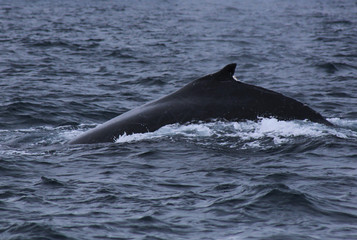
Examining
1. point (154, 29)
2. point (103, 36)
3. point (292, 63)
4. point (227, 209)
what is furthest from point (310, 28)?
point (227, 209)

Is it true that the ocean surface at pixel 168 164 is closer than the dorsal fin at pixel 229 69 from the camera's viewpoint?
Yes

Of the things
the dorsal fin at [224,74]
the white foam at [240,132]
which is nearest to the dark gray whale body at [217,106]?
the dorsal fin at [224,74]

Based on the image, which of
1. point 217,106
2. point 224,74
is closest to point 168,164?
point 217,106

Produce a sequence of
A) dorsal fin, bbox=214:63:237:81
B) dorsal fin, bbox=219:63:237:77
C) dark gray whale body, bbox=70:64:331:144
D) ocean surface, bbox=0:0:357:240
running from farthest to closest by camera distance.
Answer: dark gray whale body, bbox=70:64:331:144
dorsal fin, bbox=214:63:237:81
dorsal fin, bbox=219:63:237:77
ocean surface, bbox=0:0:357:240

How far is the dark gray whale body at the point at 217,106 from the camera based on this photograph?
13.1 metres

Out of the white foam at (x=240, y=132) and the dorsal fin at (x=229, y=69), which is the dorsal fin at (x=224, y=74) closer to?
the dorsal fin at (x=229, y=69)

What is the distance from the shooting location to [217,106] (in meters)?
13.2

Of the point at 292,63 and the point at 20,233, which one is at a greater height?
the point at 20,233

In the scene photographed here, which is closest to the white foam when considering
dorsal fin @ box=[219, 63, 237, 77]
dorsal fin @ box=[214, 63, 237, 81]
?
dorsal fin @ box=[214, 63, 237, 81]

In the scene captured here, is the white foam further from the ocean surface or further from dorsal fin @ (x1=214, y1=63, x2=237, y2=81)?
dorsal fin @ (x1=214, y1=63, x2=237, y2=81)

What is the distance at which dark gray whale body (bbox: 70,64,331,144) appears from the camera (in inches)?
515

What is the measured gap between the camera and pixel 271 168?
11.4m

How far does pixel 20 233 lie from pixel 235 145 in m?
5.00

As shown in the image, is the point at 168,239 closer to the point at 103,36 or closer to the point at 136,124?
the point at 136,124
